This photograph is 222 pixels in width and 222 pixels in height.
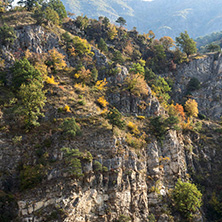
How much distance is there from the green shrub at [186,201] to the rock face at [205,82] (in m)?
40.2

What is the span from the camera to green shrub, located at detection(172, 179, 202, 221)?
3475cm

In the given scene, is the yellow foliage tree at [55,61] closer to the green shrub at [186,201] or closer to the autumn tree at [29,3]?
the autumn tree at [29,3]

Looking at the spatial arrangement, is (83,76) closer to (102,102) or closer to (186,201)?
(102,102)

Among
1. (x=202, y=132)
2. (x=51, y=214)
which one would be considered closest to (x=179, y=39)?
(x=202, y=132)

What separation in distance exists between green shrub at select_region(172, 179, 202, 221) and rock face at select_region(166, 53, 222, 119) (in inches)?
1583

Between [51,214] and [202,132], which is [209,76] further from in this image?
[51,214]

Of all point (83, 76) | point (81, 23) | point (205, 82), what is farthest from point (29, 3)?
point (205, 82)

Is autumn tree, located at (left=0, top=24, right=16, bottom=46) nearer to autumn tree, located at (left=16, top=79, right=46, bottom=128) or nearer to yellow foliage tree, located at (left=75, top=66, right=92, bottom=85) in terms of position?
yellow foliage tree, located at (left=75, top=66, right=92, bottom=85)

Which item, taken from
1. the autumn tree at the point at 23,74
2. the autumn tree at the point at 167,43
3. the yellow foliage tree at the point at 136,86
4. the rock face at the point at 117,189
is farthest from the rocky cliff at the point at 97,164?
the autumn tree at the point at 167,43

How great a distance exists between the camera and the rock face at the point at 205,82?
69756 mm

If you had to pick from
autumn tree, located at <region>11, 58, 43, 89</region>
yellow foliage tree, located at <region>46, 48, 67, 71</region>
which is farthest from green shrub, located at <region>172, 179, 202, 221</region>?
yellow foliage tree, located at <region>46, 48, 67, 71</region>

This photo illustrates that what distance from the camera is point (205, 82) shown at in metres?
77.4

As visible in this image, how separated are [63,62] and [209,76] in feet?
199

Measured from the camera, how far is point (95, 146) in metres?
34.9
